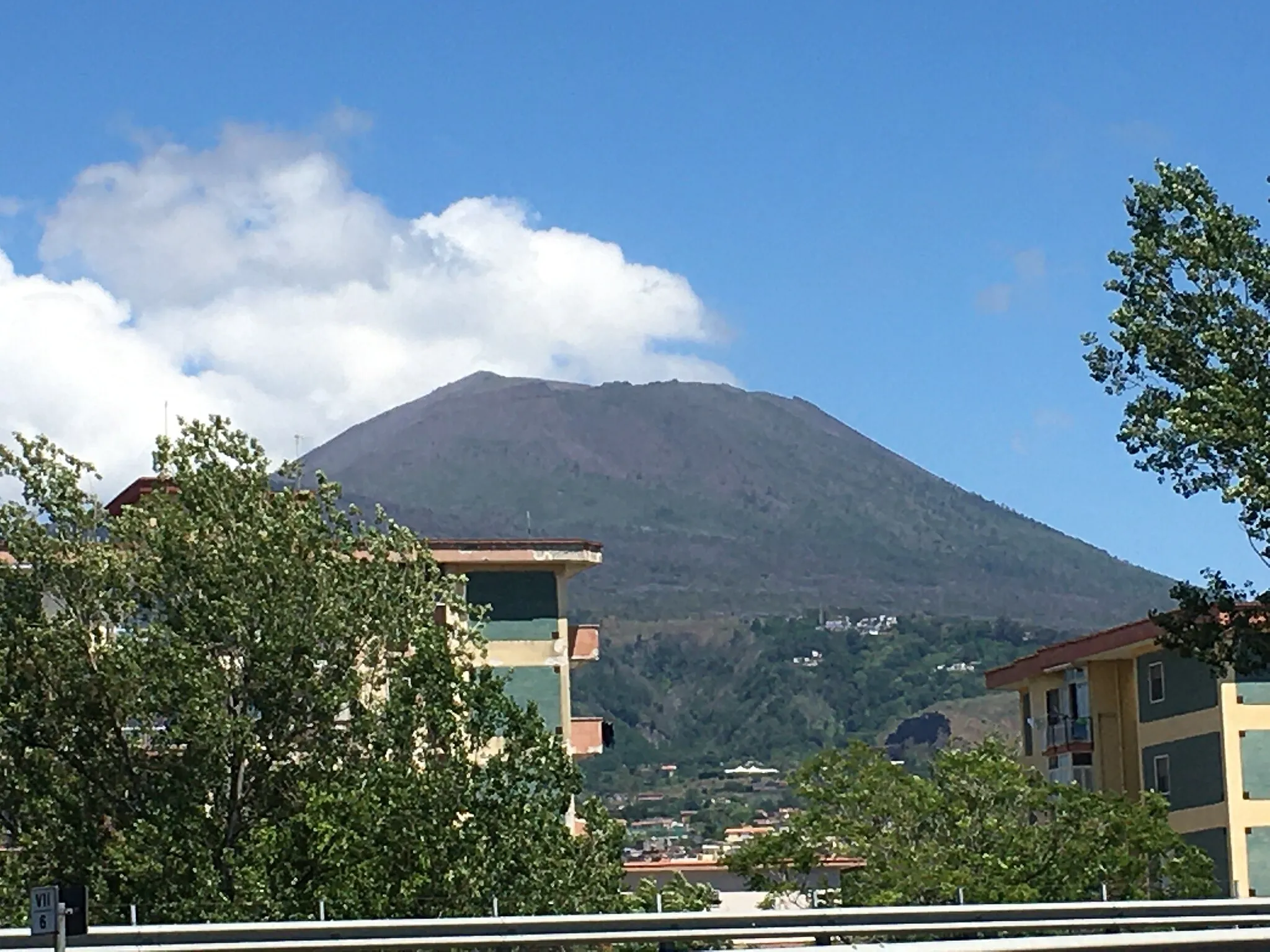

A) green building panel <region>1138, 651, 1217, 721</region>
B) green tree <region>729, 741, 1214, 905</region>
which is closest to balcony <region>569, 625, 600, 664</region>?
green tree <region>729, 741, 1214, 905</region>

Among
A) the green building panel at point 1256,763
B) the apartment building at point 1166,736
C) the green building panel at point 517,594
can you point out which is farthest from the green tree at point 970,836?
the green building panel at point 517,594

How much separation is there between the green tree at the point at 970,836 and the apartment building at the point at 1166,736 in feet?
11.7

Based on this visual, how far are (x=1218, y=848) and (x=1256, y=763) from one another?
8.11 feet

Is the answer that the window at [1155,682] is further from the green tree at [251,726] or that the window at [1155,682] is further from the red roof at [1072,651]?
the green tree at [251,726]

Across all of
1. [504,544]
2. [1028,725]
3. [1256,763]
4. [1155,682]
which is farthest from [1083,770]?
[504,544]

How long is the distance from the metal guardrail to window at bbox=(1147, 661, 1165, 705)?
37.7 m

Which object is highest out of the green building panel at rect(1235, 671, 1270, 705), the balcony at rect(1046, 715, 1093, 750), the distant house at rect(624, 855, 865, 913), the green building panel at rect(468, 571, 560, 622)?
the green building panel at rect(468, 571, 560, 622)

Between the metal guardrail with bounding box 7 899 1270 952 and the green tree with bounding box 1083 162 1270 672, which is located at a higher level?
the green tree with bounding box 1083 162 1270 672

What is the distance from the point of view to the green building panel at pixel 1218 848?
5469 centimetres

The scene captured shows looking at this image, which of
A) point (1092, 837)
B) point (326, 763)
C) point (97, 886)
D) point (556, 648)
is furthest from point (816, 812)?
point (97, 886)

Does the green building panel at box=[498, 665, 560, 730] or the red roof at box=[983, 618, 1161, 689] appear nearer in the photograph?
the red roof at box=[983, 618, 1161, 689]

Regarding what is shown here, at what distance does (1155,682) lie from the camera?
193ft

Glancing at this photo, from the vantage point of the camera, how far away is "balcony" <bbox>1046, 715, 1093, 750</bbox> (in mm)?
63219

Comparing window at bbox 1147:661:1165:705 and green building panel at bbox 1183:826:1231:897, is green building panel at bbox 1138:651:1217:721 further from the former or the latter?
green building panel at bbox 1183:826:1231:897
